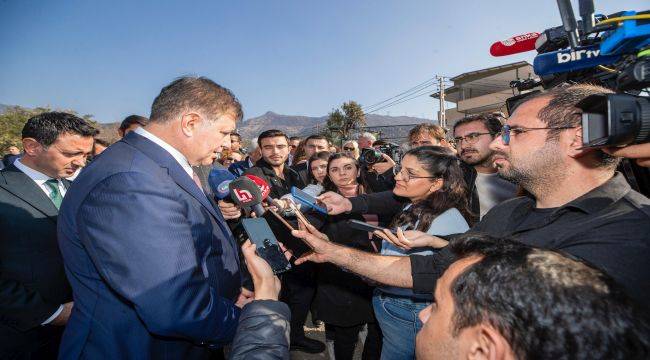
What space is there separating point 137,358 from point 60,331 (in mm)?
1493

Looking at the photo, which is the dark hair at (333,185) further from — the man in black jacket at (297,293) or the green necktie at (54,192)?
the green necktie at (54,192)

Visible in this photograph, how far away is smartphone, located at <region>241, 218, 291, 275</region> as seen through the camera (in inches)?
63.1

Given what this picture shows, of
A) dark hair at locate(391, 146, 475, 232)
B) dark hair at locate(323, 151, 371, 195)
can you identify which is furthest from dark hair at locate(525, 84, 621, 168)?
dark hair at locate(323, 151, 371, 195)

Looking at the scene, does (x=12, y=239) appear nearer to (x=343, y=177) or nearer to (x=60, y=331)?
(x=60, y=331)

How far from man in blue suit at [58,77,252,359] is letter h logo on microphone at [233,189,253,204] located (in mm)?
291

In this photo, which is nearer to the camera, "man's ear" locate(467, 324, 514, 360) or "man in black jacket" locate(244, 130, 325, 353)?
"man's ear" locate(467, 324, 514, 360)

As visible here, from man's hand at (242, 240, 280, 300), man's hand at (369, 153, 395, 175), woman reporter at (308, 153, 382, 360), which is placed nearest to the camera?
man's hand at (242, 240, 280, 300)

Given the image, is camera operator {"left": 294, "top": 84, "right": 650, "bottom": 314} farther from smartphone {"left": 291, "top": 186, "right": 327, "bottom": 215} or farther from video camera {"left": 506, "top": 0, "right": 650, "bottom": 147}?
smartphone {"left": 291, "top": 186, "right": 327, "bottom": 215}

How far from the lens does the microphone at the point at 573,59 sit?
5.03ft

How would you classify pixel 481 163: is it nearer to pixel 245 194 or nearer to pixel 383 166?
pixel 383 166

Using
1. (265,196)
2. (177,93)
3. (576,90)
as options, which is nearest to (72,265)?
(177,93)

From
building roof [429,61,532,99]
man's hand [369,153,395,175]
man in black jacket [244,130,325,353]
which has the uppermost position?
building roof [429,61,532,99]

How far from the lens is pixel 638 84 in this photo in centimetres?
110

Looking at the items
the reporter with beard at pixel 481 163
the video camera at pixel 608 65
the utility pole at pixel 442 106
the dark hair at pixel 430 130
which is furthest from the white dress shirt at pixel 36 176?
the utility pole at pixel 442 106
